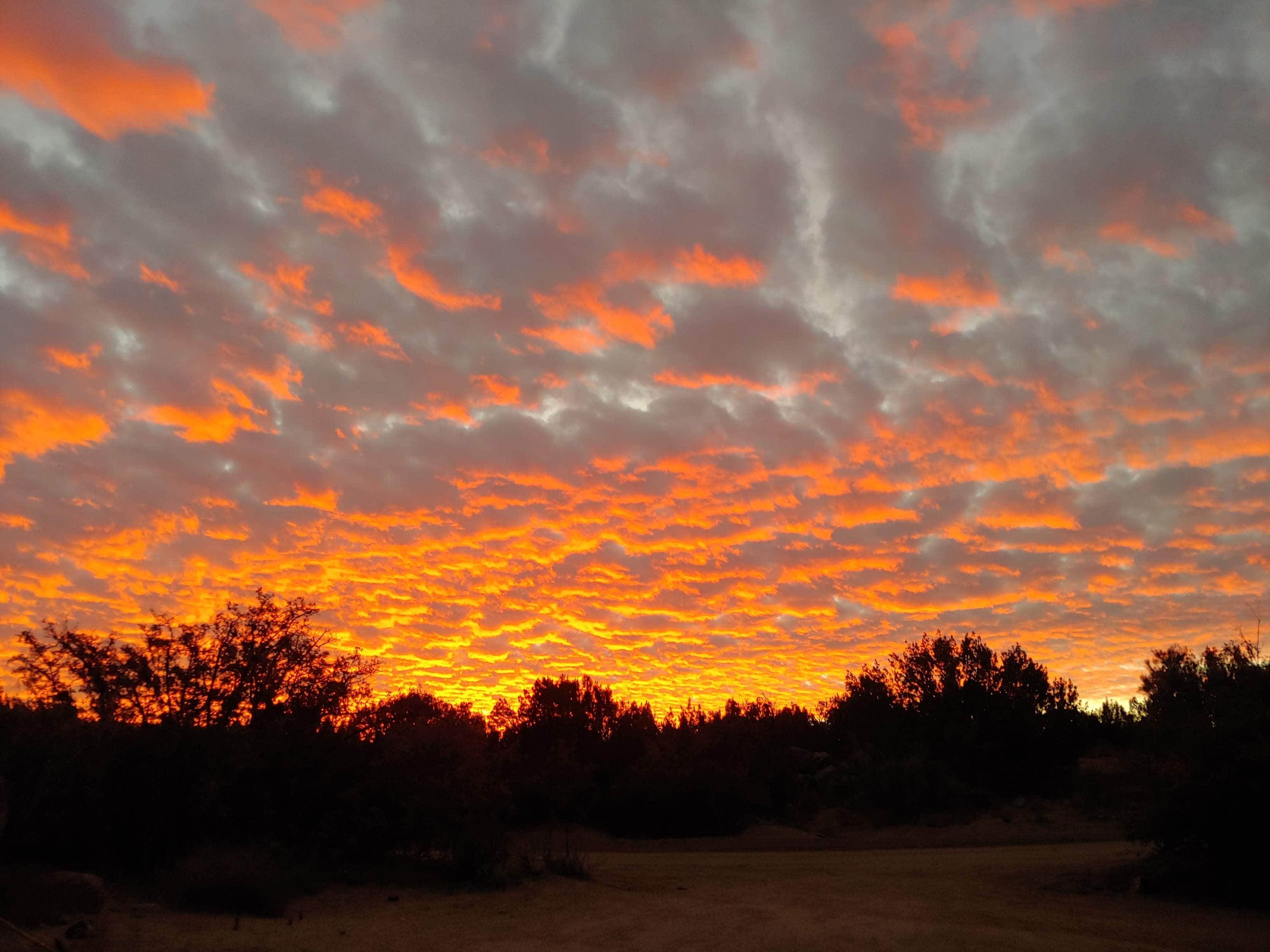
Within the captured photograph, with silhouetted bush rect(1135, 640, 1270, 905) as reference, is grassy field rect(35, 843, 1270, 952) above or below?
below

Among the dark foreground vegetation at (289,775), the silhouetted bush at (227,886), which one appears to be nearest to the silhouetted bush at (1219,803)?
the dark foreground vegetation at (289,775)

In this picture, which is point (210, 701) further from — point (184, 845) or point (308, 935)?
point (308, 935)

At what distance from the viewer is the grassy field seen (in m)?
10.7

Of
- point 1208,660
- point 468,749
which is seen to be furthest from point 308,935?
point 1208,660

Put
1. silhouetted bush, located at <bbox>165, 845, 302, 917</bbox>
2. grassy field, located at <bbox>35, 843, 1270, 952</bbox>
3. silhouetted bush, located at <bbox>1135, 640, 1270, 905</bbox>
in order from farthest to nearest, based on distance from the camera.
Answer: silhouetted bush, located at <bbox>1135, 640, 1270, 905</bbox>, silhouetted bush, located at <bbox>165, 845, 302, 917</bbox>, grassy field, located at <bbox>35, 843, 1270, 952</bbox>

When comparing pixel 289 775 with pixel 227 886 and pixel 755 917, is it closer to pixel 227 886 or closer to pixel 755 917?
pixel 227 886

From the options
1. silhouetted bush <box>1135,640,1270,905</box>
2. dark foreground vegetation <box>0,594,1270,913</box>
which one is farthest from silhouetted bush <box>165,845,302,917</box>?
silhouetted bush <box>1135,640,1270,905</box>

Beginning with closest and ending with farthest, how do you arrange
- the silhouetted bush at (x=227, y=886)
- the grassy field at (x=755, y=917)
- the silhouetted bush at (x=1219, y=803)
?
the grassy field at (x=755, y=917)
the silhouetted bush at (x=227, y=886)
the silhouetted bush at (x=1219, y=803)

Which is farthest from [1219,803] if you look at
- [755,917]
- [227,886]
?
[227,886]

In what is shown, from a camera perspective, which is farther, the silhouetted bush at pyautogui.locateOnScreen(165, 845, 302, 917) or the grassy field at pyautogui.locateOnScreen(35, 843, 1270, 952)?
the silhouetted bush at pyautogui.locateOnScreen(165, 845, 302, 917)

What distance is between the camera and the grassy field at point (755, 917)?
10688 mm

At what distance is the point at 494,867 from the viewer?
1662cm

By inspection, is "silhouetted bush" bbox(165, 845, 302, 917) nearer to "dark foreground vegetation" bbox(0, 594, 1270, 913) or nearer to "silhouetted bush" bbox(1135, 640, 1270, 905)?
"dark foreground vegetation" bbox(0, 594, 1270, 913)

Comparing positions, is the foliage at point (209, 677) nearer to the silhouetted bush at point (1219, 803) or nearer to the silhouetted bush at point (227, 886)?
the silhouetted bush at point (227, 886)
